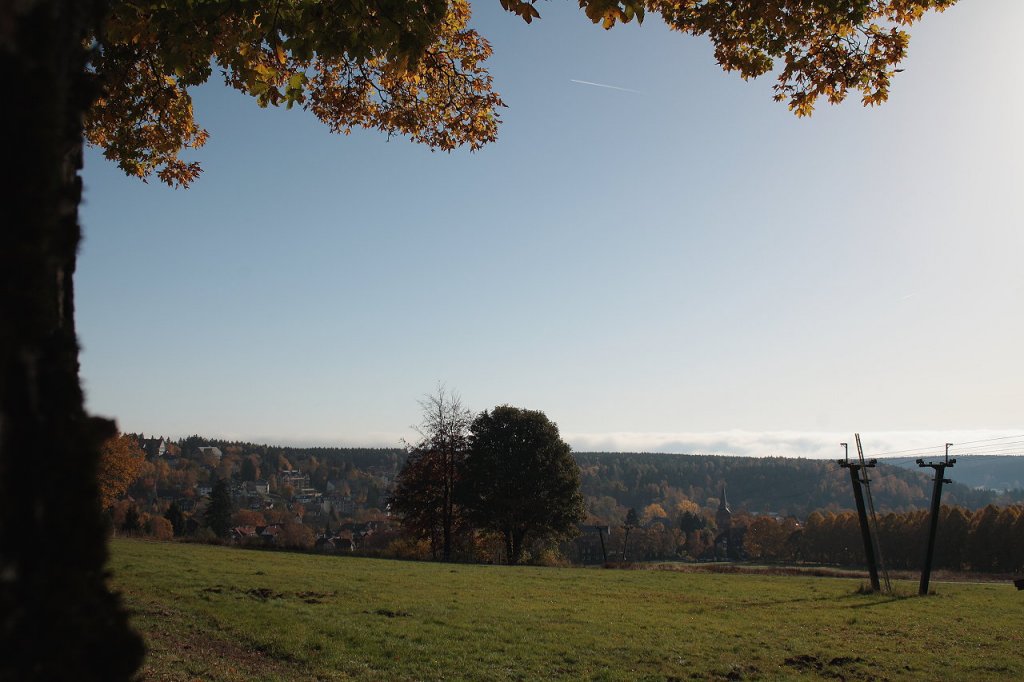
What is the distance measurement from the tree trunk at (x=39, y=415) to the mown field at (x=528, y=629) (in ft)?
30.6

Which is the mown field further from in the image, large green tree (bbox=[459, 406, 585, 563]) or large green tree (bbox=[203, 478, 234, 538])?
large green tree (bbox=[203, 478, 234, 538])

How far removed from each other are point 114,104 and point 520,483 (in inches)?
1511

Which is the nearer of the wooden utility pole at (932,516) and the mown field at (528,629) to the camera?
the mown field at (528,629)

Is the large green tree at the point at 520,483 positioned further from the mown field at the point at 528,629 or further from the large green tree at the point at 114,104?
the large green tree at the point at 114,104

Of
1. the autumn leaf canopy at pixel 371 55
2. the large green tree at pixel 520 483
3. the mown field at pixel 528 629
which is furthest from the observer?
the large green tree at pixel 520 483

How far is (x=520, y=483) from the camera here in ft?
138

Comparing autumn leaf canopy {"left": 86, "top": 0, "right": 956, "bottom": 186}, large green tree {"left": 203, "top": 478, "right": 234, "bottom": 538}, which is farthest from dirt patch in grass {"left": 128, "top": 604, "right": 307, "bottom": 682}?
large green tree {"left": 203, "top": 478, "right": 234, "bottom": 538}

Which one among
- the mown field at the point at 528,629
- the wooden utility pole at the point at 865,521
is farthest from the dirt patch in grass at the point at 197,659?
the wooden utility pole at the point at 865,521

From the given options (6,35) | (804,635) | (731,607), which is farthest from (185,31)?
(731,607)

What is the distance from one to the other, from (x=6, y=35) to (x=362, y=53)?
15.1ft

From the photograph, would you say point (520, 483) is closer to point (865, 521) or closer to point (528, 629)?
point (865, 521)

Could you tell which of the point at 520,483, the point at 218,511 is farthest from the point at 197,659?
the point at 218,511

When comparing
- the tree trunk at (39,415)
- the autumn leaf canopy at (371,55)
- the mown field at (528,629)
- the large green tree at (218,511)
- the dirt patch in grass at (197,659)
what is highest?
the autumn leaf canopy at (371,55)

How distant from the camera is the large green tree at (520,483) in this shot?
137 feet
